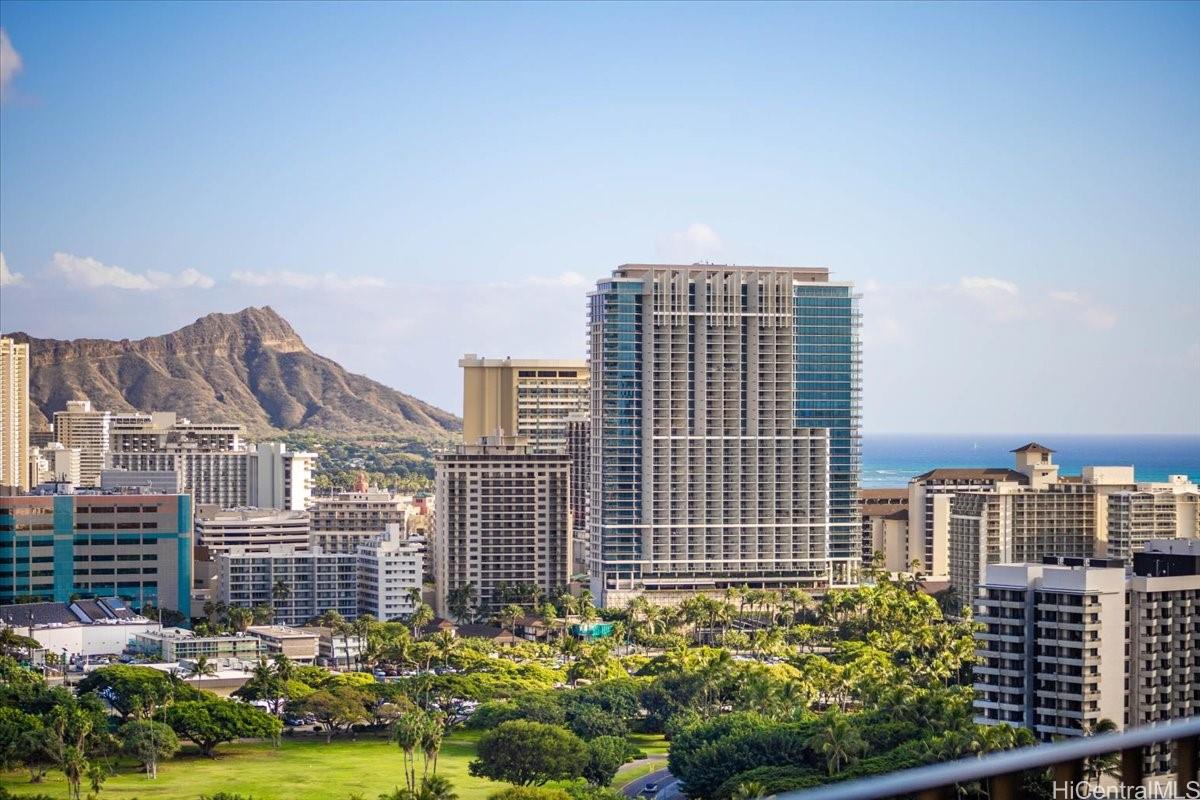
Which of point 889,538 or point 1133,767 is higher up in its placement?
point 1133,767

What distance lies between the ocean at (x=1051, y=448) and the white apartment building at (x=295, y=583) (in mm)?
45401

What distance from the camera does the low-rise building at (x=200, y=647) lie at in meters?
33.8

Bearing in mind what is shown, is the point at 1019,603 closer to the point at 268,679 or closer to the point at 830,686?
the point at 830,686

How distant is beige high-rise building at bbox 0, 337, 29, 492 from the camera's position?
68000 millimetres

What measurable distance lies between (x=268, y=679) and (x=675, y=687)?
22.5 feet

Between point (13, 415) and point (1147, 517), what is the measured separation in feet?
148

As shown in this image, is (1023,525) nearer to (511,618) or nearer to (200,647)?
(511,618)

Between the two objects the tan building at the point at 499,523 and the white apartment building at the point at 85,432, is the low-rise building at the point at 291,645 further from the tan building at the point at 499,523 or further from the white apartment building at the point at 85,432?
the white apartment building at the point at 85,432

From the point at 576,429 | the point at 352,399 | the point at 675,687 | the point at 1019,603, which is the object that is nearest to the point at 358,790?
the point at 675,687

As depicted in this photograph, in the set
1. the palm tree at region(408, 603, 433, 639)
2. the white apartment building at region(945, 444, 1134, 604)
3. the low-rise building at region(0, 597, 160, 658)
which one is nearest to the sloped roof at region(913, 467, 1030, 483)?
the white apartment building at region(945, 444, 1134, 604)

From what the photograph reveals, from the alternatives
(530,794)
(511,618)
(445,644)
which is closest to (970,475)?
(511,618)

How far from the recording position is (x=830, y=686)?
2756cm

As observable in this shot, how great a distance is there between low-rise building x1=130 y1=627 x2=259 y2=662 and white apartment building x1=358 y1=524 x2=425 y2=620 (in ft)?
27.6

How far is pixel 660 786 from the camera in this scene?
77.5 ft
